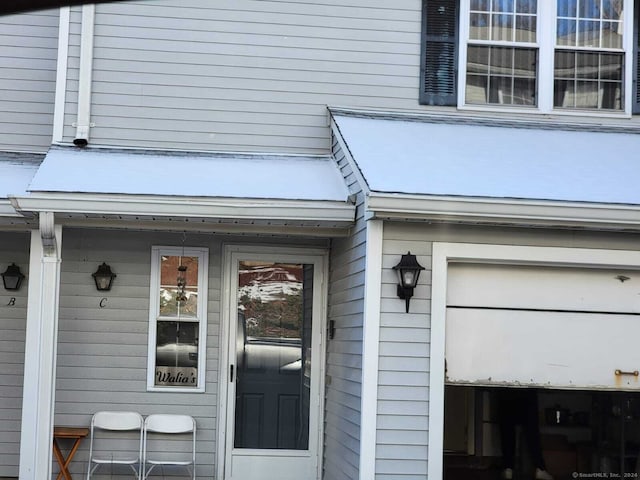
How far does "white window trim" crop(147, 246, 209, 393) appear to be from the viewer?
7867mm

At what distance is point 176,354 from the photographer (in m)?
7.92

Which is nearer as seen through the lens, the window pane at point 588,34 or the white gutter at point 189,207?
the white gutter at point 189,207

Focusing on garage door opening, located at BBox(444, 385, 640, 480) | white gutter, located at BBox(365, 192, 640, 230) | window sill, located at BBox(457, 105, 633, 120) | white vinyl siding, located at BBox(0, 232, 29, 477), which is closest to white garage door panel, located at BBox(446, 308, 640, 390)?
white gutter, located at BBox(365, 192, 640, 230)

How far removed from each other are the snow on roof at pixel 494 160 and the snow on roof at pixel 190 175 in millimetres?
427

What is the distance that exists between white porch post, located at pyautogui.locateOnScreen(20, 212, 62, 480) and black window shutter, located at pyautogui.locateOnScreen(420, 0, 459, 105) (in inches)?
131

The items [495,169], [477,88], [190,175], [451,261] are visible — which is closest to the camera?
[451,261]

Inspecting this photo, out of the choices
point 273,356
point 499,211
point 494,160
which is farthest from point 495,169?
point 273,356

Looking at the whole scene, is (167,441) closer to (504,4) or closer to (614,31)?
(504,4)

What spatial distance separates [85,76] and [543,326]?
4185 mm

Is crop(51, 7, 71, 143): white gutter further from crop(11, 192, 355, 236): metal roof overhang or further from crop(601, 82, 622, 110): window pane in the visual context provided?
crop(601, 82, 622, 110): window pane

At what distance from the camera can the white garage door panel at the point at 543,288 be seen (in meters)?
6.70

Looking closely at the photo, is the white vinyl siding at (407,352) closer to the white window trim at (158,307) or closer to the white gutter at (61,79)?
the white window trim at (158,307)

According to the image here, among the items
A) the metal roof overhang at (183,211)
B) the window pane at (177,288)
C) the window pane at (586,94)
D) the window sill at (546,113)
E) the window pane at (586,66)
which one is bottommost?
the window pane at (177,288)

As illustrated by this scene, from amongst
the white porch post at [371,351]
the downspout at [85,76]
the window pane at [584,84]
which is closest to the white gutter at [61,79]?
the downspout at [85,76]
